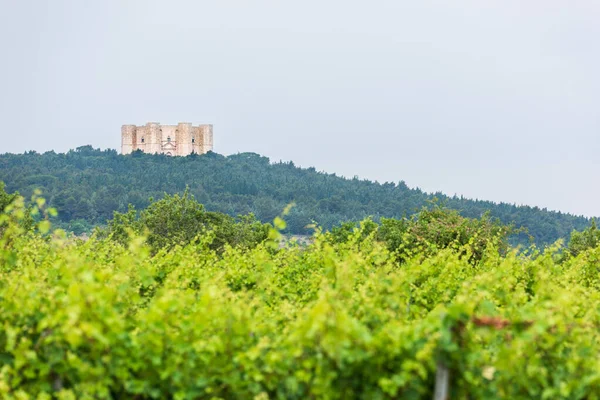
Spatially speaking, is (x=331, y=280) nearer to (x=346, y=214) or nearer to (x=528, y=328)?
(x=528, y=328)

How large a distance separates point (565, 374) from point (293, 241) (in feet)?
32.8

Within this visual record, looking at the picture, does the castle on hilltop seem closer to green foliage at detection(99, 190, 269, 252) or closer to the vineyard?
green foliage at detection(99, 190, 269, 252)

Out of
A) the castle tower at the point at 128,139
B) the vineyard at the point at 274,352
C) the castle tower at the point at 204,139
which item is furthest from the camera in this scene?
A: the castle tower at the point at 128,139

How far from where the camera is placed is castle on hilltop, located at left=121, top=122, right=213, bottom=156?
11881cm

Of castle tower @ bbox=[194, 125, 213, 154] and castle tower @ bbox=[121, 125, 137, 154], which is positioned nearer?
castle tower @ bbox=[194, 125, 213, 154]

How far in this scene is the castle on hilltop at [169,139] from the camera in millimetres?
118812

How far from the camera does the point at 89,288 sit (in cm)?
605

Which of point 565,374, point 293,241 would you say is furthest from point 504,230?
point 565,374

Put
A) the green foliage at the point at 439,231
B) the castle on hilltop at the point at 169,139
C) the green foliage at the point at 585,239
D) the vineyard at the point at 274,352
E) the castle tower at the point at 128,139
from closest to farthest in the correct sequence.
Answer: the vineyard at the point at 274,352
the green foliage at the point at 439,231
the green foliage at the point at 585,239
the castle on hilltop at the point at 169,139
the castle tower at the point at 128,139

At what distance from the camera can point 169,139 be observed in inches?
4751

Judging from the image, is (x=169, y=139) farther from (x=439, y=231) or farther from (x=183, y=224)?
(x=439, y=231)

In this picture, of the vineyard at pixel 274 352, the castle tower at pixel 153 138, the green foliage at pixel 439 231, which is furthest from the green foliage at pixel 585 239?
the castle tower at pixel 153 138

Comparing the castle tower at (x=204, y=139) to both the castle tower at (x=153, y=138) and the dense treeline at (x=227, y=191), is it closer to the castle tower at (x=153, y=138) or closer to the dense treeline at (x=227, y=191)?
the dense treeline at (x=227, y=191)

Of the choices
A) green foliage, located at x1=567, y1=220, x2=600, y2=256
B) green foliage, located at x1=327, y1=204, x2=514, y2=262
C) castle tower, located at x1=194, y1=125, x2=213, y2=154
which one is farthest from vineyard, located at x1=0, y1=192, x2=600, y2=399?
castle tower, located at x1=194, y1=125, x2=213, y2=154
